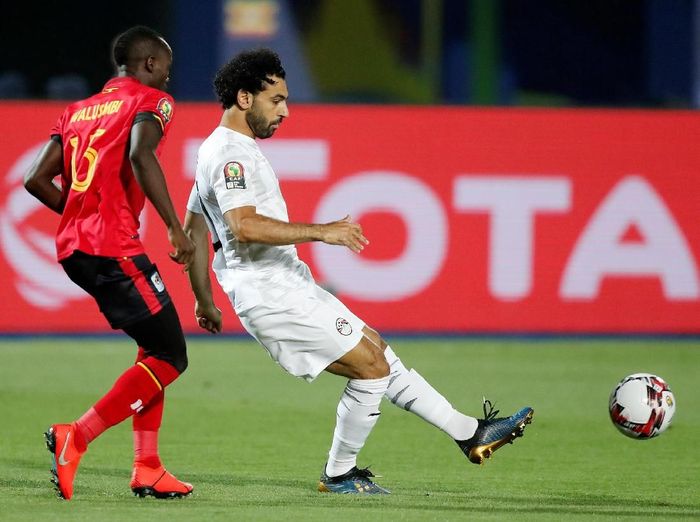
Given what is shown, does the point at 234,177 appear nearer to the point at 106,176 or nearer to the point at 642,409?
the point at 106,176

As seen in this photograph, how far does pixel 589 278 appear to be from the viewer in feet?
43.2

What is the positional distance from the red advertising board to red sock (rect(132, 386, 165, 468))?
6.45m

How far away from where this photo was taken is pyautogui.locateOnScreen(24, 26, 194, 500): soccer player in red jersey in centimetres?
622

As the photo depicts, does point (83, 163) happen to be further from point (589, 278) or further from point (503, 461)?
point (589, 278)

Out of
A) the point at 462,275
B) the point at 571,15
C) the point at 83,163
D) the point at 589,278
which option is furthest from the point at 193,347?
the point at 83,163

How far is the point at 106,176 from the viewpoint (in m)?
6.26

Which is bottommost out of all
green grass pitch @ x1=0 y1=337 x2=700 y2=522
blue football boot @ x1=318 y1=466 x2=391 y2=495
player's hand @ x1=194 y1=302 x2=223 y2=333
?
green grass pitch @ x1=0 y1=337 x2=700 y2=522

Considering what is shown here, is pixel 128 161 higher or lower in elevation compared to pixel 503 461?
higher

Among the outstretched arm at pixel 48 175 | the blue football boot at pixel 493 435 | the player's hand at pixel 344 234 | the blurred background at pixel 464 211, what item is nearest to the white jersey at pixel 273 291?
the player's hand at pixel 344 234

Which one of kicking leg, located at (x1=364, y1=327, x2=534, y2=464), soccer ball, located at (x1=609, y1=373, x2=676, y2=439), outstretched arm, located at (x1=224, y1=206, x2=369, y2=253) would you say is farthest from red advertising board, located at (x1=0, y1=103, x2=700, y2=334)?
outstretched arm, located at (x1=224, y1=206, x2=369, y2=253)

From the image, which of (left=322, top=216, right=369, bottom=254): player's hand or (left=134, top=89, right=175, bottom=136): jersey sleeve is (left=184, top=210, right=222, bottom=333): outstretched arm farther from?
(left=322, top=216, right=369, bottom=254): player's hand

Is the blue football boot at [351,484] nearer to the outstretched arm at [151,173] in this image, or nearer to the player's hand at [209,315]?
the player's hand at [209,315]

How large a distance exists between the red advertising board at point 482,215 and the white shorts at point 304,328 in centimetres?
652

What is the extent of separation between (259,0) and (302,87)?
3.36 ft
